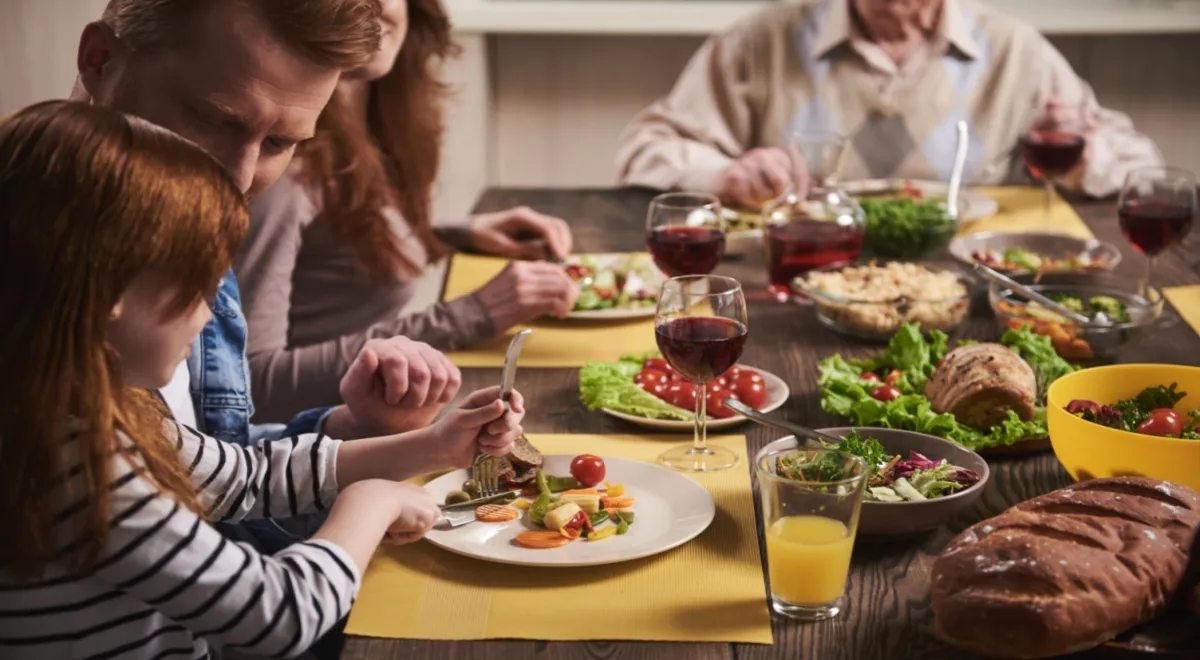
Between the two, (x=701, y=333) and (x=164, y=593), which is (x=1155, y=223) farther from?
(x=164, y=593)

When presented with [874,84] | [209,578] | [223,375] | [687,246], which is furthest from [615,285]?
[874,84]

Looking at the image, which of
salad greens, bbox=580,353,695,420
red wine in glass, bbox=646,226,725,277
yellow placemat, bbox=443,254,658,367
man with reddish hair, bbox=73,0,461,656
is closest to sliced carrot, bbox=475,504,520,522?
salad greens, bbox=580,353,695,420

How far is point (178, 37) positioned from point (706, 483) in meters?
0.73

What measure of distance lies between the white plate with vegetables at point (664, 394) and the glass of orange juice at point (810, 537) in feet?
1.42

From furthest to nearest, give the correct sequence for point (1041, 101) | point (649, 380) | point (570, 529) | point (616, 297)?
point (1041, 101), point (616, 297), point (649, 380), point (570, 529)

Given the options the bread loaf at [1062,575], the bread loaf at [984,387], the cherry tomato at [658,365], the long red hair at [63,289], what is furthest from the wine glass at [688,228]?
the long red hair at [63,289]

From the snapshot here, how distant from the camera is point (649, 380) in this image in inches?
65.8

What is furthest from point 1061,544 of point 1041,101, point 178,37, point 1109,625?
point 1041,101

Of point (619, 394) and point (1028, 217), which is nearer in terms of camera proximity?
point (619, 394)

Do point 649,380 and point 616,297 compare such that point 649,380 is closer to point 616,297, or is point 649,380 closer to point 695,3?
point 616,297

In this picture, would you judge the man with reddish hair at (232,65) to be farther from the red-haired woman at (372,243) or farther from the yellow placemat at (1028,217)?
the yellow placemat at (1028,217)

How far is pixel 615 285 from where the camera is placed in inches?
85.4

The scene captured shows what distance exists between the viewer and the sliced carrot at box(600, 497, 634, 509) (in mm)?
1325

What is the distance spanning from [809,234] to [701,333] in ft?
2.42
